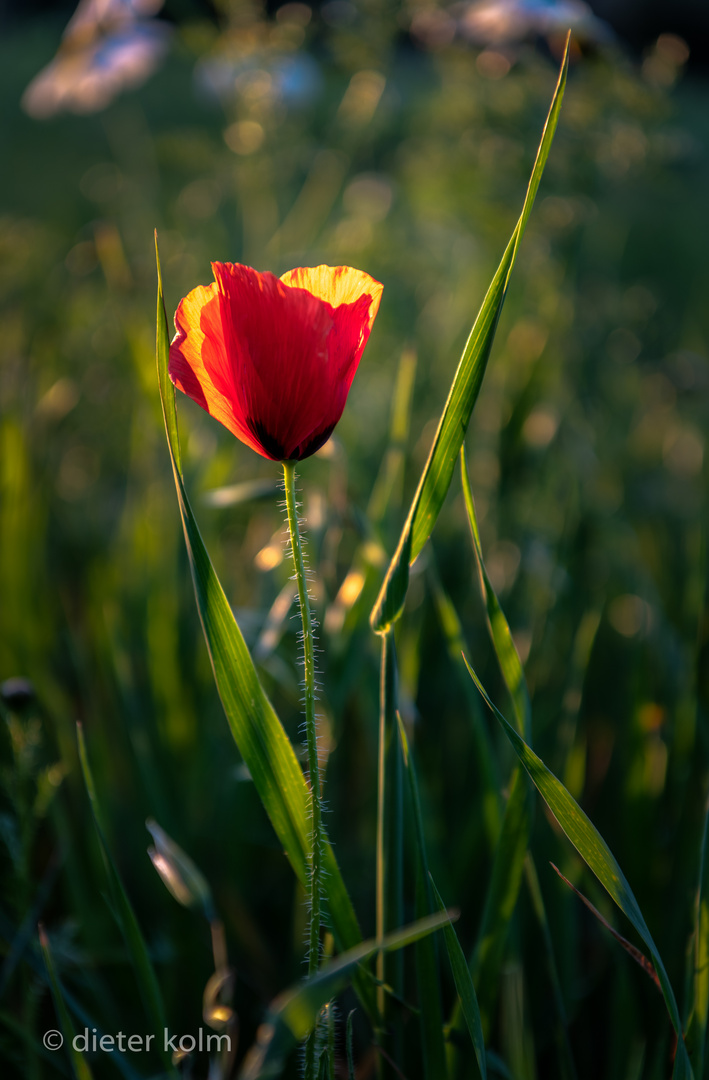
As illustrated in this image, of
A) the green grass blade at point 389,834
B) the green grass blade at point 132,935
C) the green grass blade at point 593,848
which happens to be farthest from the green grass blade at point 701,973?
the green grass blade at point 132,935

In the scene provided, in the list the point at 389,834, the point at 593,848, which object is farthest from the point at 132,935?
the point at 593,848

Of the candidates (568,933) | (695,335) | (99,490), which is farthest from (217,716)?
(695,335)

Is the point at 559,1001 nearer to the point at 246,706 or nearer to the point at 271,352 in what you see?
the point at 246,706

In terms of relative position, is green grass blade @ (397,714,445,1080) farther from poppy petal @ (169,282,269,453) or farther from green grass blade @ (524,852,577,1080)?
poppy petal @ (169,282,269,453)

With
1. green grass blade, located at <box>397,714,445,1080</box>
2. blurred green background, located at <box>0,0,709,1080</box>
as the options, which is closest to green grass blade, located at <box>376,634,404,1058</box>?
green grass blade, located at <box>397,714,445,1080</box>

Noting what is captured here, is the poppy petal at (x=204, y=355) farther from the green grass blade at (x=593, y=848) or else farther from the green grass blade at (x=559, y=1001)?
the green grass blade at (x=559, y=1001)

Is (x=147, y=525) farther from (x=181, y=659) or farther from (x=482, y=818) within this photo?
(x=482, y=818)
